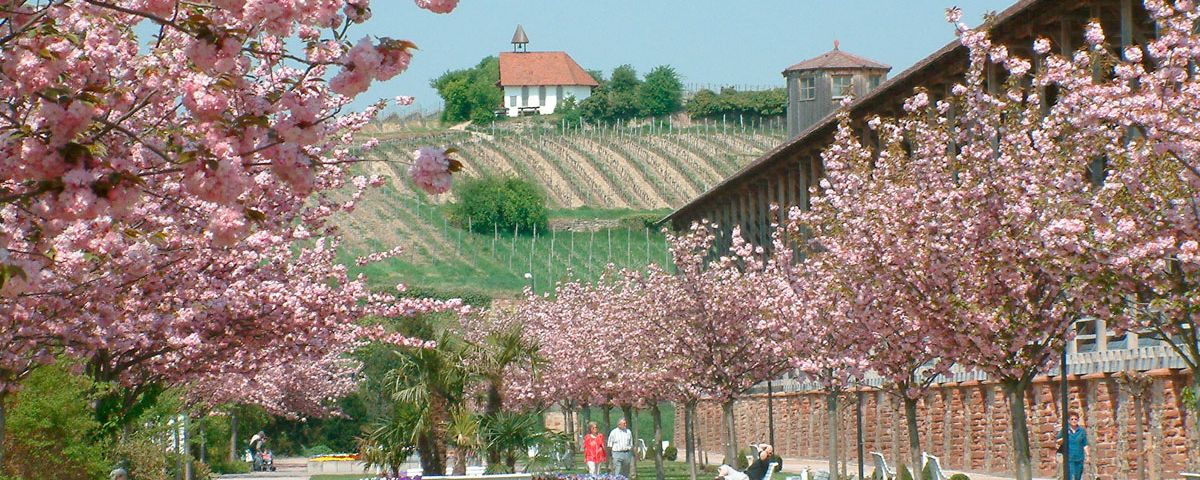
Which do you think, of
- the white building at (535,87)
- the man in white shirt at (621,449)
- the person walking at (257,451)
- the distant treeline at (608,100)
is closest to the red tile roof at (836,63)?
the person walking at (257,451)

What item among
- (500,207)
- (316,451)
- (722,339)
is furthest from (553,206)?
(722,339)

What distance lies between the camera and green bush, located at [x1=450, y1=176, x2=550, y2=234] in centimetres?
10794

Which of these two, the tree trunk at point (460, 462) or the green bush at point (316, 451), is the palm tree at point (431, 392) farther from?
the green bush at point (316, 451)

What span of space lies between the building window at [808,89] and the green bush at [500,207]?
4254 cm

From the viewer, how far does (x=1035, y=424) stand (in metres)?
28.6

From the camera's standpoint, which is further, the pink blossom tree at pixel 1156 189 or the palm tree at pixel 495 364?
the palm tree at pixel 495 364

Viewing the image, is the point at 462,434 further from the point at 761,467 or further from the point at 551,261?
the point at 551,261

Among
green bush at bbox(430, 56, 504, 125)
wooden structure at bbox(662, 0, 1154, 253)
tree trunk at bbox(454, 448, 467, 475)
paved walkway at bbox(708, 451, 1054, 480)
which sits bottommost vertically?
paved walkway at bbox(708, 451, 1054, 480)

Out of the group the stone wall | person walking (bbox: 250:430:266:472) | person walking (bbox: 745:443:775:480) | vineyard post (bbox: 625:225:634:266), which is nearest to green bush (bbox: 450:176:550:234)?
vineyard post (bbox: 625:225:634:266)

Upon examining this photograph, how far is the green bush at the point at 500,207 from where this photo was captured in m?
108

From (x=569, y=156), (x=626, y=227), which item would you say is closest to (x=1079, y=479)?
(x=626, y=227)

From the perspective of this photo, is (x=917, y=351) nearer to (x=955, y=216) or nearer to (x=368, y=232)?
(x=955, y=216)

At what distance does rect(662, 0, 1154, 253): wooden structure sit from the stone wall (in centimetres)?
527

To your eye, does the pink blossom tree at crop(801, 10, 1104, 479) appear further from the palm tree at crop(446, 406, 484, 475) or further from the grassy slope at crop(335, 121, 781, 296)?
the grassy slope at crop(335, 121, 781, 296)
